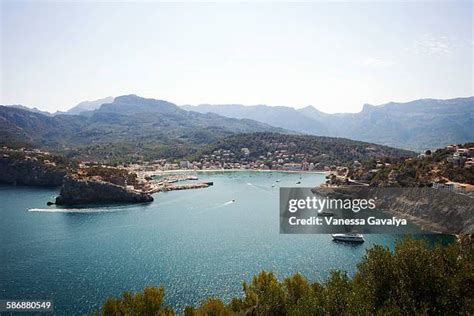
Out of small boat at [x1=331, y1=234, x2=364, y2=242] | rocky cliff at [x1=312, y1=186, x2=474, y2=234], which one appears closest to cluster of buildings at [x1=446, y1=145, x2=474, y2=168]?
rocky cliff at [x1=312, y1=186, x2=474, y2=234]

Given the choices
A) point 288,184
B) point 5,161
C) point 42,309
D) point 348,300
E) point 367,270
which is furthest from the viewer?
point 288,184

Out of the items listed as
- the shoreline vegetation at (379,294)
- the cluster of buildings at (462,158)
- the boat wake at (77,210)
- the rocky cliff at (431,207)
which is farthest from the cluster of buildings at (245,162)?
the shoreline vegetation at (379,294)

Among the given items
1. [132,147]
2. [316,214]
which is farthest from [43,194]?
[132,147]

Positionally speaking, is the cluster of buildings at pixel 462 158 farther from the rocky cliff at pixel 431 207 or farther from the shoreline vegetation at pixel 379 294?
the shoreline vegetation at pixel 379 294

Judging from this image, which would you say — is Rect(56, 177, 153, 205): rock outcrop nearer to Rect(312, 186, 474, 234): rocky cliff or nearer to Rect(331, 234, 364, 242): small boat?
Rect(331, 234, 364, 242): small boat

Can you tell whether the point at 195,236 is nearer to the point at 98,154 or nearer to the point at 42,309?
the point at 42,309

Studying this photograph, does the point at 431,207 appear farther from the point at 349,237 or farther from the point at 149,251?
the point at 149,251
